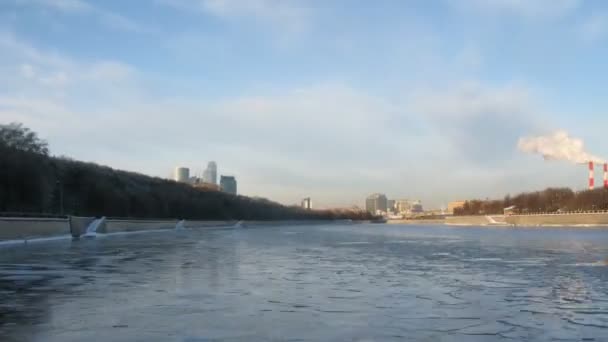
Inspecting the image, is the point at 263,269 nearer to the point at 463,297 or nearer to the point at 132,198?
the point at 463,297

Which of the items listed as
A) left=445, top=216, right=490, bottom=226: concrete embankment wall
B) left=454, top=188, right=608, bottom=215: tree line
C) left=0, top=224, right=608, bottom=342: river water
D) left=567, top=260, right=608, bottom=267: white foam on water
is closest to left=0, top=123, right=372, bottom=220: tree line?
left=0, top=224, right=608, bottom=342: river water

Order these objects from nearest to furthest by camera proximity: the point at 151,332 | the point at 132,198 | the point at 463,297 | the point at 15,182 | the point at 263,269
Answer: the point at 151,332
the point at 463,297
the point at 263,269
the point at 15,182
the point at 132,198

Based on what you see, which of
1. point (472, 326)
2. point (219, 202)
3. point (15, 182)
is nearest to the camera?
point (472, 326)

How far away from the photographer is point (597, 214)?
114688 mm

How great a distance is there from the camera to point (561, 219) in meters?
127

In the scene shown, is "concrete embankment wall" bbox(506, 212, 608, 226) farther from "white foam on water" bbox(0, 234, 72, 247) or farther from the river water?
the river water

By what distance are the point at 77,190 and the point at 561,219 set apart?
89.9 meters

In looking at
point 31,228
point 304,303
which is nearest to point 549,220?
point 31,228

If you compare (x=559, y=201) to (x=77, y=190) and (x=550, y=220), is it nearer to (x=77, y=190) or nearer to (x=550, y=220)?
(x=550, y=220)

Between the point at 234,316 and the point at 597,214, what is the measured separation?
382 feet

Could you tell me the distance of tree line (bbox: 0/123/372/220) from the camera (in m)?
69.4

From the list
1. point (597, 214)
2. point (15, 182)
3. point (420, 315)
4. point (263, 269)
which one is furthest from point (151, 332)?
point (597, 214)

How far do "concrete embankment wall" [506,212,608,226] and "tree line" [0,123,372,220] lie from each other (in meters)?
68.0

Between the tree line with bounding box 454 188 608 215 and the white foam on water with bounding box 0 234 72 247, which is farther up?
the tree line with bounding box 454 188 608 215
